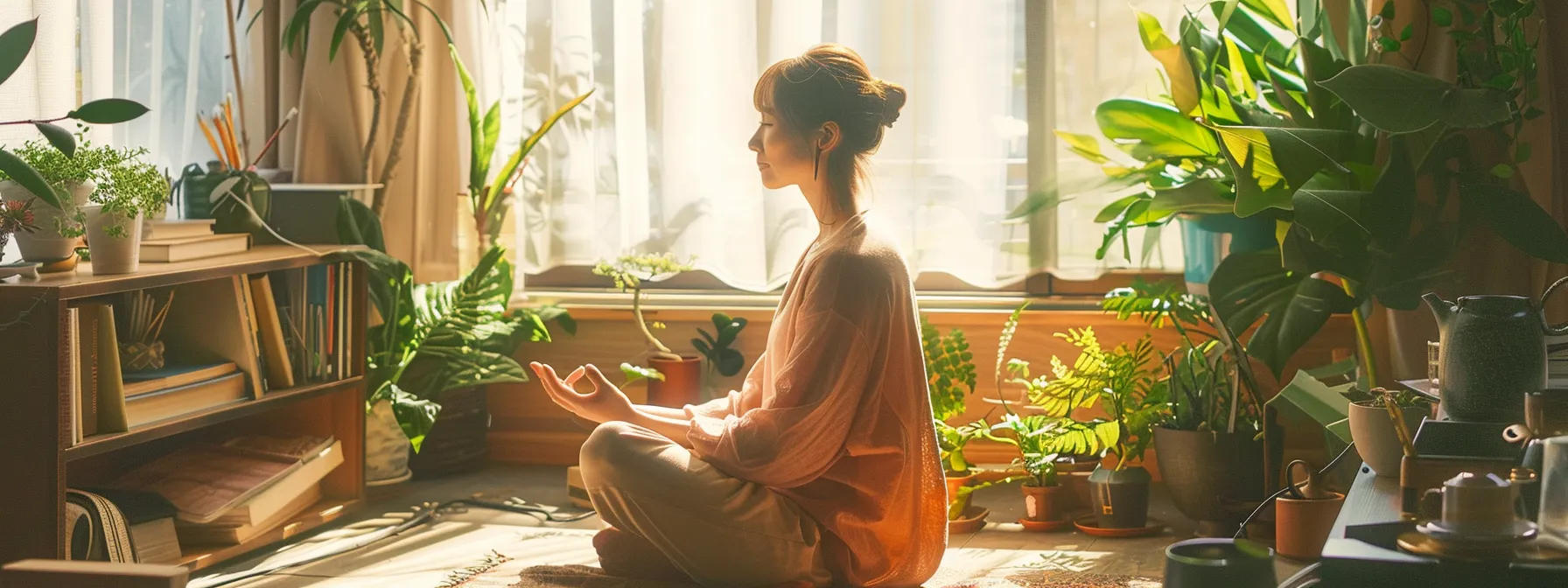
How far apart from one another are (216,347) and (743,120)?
1.32 m

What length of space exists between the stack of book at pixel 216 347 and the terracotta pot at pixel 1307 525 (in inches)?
75.6

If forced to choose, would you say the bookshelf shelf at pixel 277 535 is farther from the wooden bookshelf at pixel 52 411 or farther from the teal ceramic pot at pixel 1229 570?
the teal ceramic pot at pixel 1229 570

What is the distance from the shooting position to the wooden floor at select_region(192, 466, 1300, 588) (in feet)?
8.27

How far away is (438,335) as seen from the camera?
319cm

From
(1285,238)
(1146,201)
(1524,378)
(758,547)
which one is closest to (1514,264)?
(1285,238)

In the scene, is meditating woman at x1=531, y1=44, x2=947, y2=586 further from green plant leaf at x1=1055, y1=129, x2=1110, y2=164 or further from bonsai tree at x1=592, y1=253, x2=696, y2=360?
bonsai tree at x1=592, y1=253, x2=696, y2=360

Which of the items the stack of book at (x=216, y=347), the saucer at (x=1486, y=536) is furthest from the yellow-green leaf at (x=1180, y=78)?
the stack of book at (x=216, y=347)

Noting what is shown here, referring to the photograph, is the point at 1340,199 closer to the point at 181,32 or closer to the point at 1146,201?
the point at 1146,201

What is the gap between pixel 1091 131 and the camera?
10.6 ft

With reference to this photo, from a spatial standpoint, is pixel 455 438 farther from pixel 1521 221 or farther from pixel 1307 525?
pixel 1521 221

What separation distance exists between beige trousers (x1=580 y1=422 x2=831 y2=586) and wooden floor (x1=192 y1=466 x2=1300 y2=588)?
0.36 meters

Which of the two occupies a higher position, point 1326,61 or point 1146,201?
point 1326,61

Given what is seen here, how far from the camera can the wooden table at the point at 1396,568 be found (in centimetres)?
105

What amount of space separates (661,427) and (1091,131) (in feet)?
4.58
